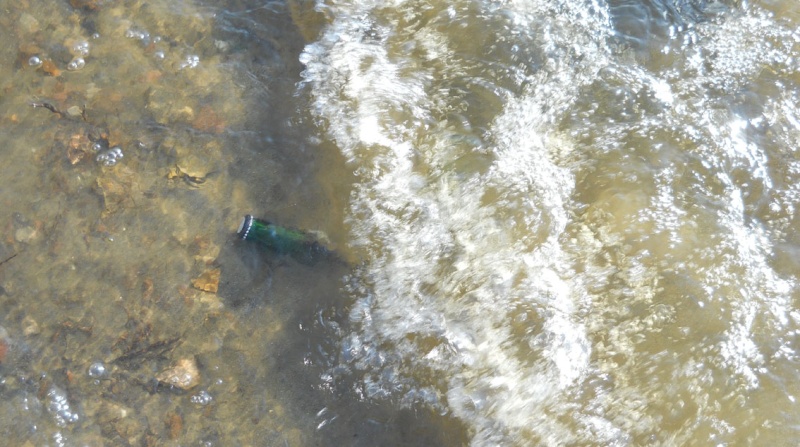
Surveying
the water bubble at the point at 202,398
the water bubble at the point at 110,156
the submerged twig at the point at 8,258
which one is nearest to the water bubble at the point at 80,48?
the water bubble at the point at 110,156

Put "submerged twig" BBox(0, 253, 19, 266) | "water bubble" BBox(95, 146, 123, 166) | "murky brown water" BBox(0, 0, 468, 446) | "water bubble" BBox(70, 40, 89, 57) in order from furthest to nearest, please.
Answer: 1. "water bubble" BBox(70, 40, 89, 57)
2. "water bubble" BBox(95, 146, 123, 166)
3. "submerged twig" BBox(0, 253, 19, 266)
4. "murky brown water" BBox(0, 0, 468, 446)

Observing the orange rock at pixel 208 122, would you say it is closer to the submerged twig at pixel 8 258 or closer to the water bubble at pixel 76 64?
the water bubble at pixel 76 64

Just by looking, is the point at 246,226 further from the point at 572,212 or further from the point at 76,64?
the point at 572,212

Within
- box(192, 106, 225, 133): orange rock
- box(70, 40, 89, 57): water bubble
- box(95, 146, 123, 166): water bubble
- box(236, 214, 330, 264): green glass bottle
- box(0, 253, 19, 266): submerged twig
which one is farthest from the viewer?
box(70, 40, 89, 57): water bubble

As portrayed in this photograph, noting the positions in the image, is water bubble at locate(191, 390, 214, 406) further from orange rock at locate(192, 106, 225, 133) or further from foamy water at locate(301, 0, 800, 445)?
orange rock at locate(192, 106, 225, 133)

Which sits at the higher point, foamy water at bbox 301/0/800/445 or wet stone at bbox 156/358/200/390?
foamy water at bbox 301/0/800/445

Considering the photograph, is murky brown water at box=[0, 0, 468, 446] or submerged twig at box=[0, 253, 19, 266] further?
submerged twig at box=[0, 253, 19, 266]

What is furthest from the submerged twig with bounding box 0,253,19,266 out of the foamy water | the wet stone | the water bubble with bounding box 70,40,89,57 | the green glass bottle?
the foamy water

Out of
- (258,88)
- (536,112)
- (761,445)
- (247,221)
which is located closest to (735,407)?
(761,445)

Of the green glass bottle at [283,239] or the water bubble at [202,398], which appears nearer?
the water bubble at [202,398]
